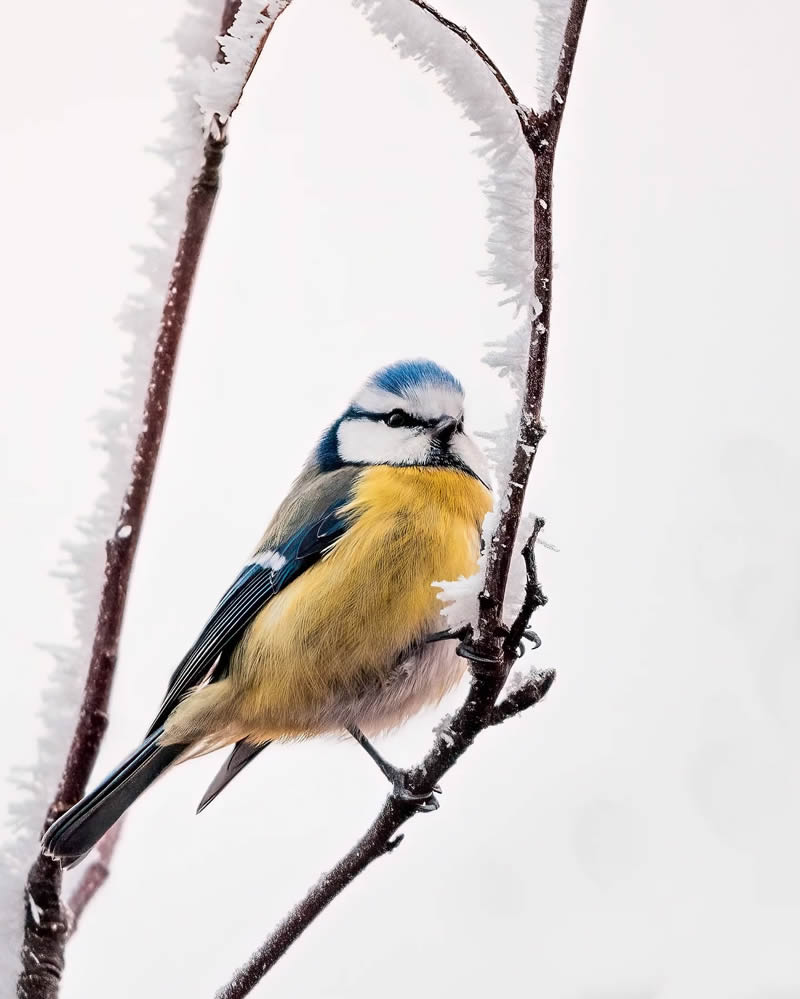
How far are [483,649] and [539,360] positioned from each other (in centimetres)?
14

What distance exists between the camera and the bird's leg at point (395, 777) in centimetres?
54

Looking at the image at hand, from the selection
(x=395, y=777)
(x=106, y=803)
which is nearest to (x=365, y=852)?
(x=395, y=777)

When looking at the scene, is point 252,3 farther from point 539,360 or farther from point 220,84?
point 539,360

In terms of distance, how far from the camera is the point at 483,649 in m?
0.47

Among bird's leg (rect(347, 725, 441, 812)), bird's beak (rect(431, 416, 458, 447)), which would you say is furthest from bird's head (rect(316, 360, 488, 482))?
bird's leg (rect(347, 725, 441, 812))

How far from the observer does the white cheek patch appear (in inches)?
30.8

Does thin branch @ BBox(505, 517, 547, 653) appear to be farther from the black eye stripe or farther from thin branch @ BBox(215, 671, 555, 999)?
the black eye stripe

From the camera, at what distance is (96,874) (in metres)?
0.64

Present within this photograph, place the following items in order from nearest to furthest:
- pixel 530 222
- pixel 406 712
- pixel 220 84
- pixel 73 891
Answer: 1. pixel 530 222
2. pixel 220 84
3. pixel 73 891
4. pixel 406 712

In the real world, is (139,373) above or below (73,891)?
above

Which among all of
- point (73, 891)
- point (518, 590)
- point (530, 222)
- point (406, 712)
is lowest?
point (73, 891)

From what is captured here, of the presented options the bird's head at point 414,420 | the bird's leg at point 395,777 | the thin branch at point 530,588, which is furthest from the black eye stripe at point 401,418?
the thin branch at point 530,588

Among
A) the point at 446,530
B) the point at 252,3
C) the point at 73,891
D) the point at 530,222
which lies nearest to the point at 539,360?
the point at 530,222

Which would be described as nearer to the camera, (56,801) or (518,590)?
(518,590)
